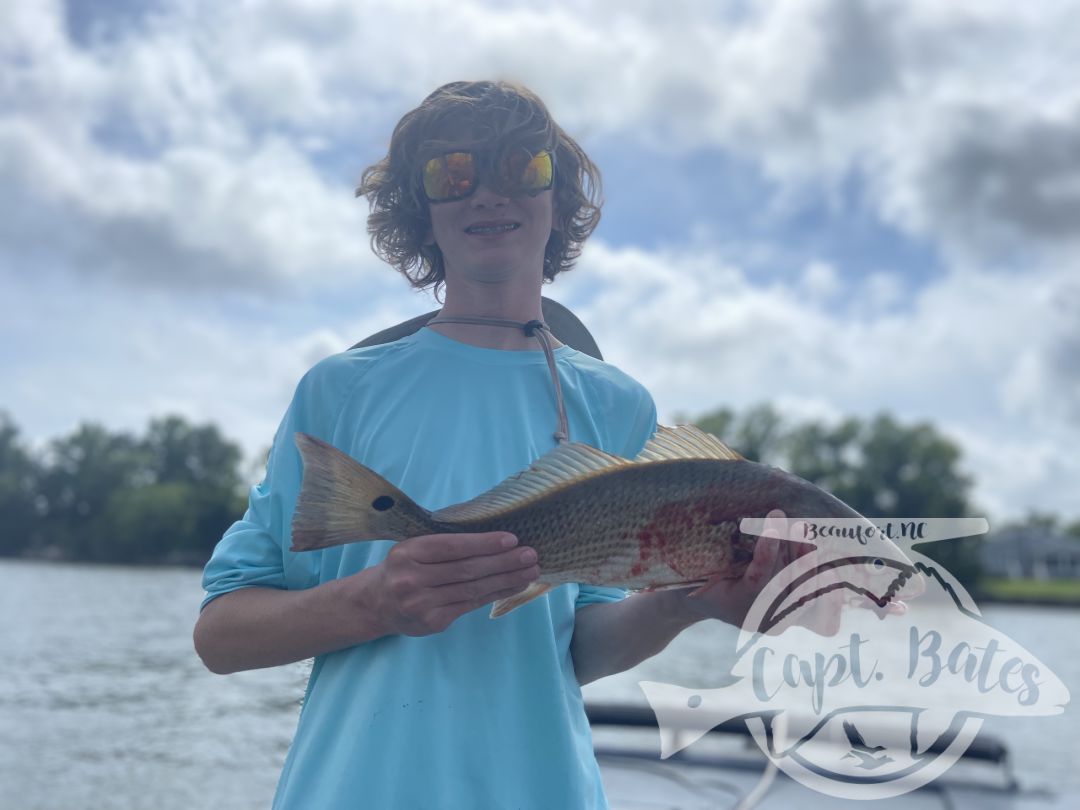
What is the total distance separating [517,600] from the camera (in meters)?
1.93

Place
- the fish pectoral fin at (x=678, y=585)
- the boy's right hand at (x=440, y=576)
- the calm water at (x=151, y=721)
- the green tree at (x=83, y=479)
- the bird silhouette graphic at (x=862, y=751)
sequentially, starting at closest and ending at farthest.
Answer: the boy's right hand at (x=440, y=576), the fish pectoral fin at (x=678, y=585), the bird silhouette graphic at (x=862, y=751), the calm water at (x=151, y=721), the green tree at (x=83, y=479)

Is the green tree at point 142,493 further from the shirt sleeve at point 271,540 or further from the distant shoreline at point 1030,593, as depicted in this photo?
the shirt sleeve at point 271,540

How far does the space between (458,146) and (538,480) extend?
93cm

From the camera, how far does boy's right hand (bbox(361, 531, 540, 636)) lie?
170 cm

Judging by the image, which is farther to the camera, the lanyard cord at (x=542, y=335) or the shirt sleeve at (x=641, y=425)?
the shirt sleeve at (x=641, y=425)

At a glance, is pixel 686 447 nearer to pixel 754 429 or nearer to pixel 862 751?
pixel 862 751

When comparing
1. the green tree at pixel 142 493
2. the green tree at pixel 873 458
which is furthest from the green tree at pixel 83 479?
the green tree at pixel 873 458

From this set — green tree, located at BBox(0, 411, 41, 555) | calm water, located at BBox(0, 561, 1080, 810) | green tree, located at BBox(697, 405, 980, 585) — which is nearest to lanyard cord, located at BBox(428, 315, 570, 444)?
calm water, located at BBox(0, 561, 1080, 810)

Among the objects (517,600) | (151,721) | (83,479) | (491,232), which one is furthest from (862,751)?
(83,479)

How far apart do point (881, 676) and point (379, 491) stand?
1.75m

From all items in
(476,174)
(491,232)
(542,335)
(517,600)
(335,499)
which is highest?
(476,174)

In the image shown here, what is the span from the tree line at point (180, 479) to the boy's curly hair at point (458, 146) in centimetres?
4436

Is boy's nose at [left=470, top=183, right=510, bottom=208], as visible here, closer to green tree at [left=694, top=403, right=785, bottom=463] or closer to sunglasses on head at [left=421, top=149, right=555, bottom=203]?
sunglasses on head at [left=421, top=149, right=555, bottom=203]

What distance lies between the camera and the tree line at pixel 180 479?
51.7m
